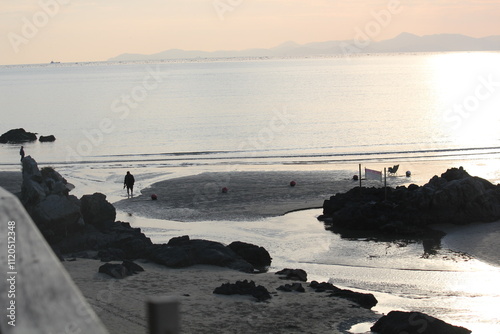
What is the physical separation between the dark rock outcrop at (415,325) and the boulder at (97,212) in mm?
15106

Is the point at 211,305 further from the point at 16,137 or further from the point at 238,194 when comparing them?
the point at 16,137

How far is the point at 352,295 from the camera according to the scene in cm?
2142

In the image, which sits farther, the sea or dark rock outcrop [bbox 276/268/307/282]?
the sea

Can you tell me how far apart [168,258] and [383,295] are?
782 centimetres

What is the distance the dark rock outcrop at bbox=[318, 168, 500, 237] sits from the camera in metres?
33.0

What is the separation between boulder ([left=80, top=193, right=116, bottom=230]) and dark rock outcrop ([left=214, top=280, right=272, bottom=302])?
32.0 ft

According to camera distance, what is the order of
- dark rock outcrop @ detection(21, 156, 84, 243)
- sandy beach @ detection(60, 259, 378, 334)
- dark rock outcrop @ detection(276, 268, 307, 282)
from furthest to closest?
1. dark rock outcrop @ detection(21, 156, 84, 243)
2. dark rock outcrop @ detection(276, 268, 307, 282)
3. sandy beach @ detection(60, 259, 378, 334)

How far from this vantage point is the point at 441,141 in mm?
73062

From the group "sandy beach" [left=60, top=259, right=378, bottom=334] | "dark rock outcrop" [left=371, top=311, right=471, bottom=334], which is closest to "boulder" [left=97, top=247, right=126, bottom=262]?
"sandy beach" [left=60, top=259, right=378, bottom=334]

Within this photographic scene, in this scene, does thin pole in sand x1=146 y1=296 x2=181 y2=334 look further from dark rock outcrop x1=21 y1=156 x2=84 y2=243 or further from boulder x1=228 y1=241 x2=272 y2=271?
dark rock outcrop x1=21 y1=156 x2=84 y2=243

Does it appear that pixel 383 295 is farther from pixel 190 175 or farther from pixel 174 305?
pixel 190 175

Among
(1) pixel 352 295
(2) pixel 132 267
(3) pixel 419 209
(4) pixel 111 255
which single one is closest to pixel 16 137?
(3) pixel 419 209

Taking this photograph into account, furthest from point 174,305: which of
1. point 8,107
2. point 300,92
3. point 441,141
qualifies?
point 300,92

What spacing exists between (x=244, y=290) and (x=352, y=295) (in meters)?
3.28
